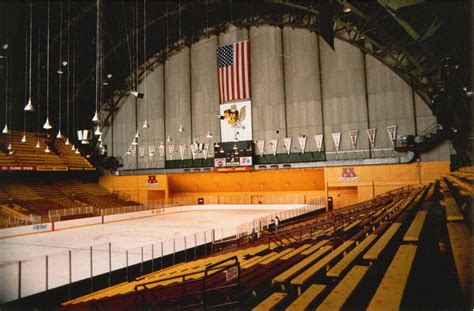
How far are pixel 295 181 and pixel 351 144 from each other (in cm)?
680

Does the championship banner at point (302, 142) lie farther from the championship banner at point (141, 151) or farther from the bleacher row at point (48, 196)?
the championship banner at point (141, 151)

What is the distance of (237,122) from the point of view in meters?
34.5

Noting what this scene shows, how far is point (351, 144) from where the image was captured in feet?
97.7

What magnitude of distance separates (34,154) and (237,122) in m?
19.5

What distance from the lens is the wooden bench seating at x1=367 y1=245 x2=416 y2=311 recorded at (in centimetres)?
265

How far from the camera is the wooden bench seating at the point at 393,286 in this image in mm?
2652

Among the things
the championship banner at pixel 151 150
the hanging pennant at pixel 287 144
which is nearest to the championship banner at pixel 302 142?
the hanging pennant at pixel 287 144

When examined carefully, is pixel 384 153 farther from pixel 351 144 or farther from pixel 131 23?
pixel 131 23

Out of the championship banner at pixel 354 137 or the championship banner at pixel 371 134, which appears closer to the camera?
the championship banner at pixel 371 134

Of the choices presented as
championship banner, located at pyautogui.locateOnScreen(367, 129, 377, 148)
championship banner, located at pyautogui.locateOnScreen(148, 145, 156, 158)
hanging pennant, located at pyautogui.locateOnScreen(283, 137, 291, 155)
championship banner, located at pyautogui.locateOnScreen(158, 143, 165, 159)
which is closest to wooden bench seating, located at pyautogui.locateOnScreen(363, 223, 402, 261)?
championship banner, located at pyautogui.locateOnScreen(367, 129, 377, 148)

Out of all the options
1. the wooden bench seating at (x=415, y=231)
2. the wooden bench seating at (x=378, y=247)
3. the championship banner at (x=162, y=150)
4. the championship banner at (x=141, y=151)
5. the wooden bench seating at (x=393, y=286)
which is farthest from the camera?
the championship banner at (x=141, y=151)

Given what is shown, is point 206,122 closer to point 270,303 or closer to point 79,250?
point 79,250

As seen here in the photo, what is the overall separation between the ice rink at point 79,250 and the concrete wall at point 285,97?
14476 mm

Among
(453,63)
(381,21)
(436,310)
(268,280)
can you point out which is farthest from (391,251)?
(381,21)
